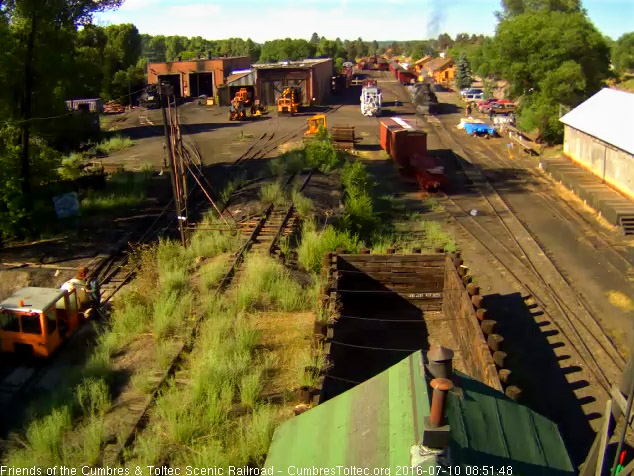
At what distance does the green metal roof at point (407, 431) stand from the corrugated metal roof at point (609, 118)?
68.2 ft

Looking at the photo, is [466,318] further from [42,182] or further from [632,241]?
[42,182]

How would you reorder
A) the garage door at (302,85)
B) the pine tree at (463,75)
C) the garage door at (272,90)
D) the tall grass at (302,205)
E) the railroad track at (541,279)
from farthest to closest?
the pine tree at (463,75) → the garage door at (302,85) → the garage door at (272,90) → the tall grass at (302,205) → the railroad track at (541,279)

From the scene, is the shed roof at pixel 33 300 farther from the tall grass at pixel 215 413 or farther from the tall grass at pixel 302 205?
the tall grass at pixel 302 205

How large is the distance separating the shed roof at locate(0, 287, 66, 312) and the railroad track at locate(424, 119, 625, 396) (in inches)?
Answer: 391

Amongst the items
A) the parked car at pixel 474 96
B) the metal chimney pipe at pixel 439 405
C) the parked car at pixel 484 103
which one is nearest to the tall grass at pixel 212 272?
the metal chimney pipe at pixel 439 405

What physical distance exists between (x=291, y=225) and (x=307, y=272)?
3.78 m

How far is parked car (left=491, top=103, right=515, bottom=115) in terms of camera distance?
4962 centimetres

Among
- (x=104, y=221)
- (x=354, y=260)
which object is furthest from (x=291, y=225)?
(x=104, y=221)

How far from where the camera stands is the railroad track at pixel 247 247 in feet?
25.7

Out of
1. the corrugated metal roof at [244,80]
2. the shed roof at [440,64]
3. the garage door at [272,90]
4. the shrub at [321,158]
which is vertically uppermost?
the shed roof at [440,64]

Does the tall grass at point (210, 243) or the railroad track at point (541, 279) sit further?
the tall grass at point (210, 243)

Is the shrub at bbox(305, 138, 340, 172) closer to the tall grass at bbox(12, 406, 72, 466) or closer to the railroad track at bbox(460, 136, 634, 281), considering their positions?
the railroad track at bbox(460, 136, 634, 281)

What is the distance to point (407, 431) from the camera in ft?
12.6

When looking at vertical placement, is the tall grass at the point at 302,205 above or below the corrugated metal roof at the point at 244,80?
below
